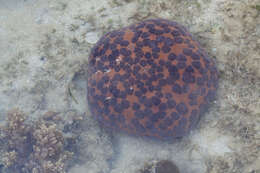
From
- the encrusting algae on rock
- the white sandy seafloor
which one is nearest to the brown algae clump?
the white sandy seafloor

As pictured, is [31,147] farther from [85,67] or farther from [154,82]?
[154,82]

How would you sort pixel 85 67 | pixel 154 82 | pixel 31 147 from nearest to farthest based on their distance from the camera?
pixel 154 82, pixel 31 147, pixel 85 67

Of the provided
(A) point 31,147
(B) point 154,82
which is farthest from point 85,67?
(A) point 31,147

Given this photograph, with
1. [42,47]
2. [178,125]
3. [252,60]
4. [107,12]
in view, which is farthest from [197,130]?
[42,47]

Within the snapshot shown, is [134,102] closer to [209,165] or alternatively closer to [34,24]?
[209,165]

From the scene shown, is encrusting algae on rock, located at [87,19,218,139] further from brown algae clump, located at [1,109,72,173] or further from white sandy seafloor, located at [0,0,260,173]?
brown algae clump, located at [1,109,72,173]

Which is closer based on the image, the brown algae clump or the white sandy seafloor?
the white sandy seafloor
